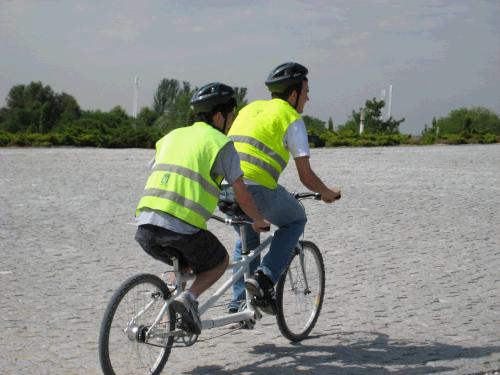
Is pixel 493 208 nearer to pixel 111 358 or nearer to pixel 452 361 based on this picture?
pixel 452 361

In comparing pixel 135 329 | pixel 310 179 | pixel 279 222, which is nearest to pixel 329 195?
pixel 310 179

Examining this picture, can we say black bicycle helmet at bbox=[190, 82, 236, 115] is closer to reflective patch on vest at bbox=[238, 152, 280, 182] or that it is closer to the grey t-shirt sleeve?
the grey t-shirt sleeve

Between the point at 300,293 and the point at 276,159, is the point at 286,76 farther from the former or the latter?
the point at 300,293

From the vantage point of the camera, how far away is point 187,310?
184 inches

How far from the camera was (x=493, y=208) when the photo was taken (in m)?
12.8

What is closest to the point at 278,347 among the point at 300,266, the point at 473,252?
the point at 300,266

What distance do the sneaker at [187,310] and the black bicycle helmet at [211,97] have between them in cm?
105

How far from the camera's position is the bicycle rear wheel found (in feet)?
14.7

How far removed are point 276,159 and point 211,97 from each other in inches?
33.4

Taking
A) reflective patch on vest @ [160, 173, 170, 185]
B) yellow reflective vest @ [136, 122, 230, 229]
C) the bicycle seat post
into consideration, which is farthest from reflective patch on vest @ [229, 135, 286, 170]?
reflective patch on vest @ [160, 173, 170, 185]

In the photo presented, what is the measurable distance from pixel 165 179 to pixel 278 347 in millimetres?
1680

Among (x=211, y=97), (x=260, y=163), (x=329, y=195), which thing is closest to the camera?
(x=211, y=97)

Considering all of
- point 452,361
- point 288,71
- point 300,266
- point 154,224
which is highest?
point 288,71

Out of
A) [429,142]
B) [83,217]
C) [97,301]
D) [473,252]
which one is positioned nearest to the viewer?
[97,301]
